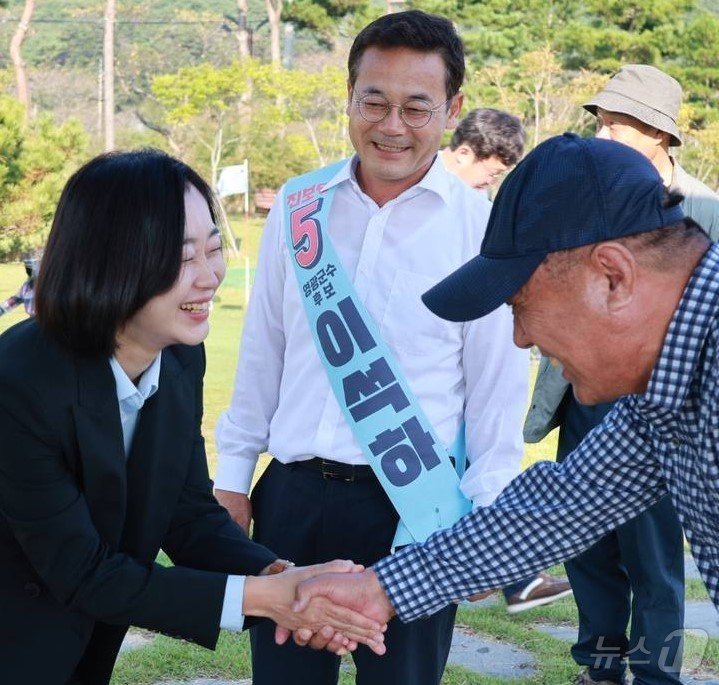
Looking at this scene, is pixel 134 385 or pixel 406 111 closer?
pixel 134 385

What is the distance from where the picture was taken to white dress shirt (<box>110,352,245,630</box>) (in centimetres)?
248

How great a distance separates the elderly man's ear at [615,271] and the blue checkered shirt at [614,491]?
0.09m

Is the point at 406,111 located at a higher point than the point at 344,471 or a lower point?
higher

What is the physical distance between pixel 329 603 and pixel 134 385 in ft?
2.41

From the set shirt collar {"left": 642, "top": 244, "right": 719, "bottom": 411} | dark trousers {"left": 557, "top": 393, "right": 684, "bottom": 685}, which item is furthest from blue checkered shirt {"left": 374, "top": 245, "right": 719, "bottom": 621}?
dark trousers {"left": 557, "top": 393, "right": 684, "bottom": 685}

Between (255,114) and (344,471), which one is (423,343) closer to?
(344,471)

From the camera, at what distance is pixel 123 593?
2.48 m

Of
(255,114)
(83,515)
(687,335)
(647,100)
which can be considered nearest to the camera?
(687,335)

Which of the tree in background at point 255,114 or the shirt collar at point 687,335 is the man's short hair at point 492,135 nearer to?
the shirt collar at point 687,335

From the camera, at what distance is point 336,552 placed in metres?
3.03

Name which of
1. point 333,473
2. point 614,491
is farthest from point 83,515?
point 614,491

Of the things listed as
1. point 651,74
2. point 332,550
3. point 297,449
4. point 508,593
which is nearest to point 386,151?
point 297,449

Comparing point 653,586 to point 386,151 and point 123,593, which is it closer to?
point 386,151

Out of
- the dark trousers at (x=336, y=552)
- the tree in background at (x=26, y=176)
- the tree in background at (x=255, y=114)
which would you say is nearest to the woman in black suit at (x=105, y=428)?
the dark trousers at (x=336, y=552)
